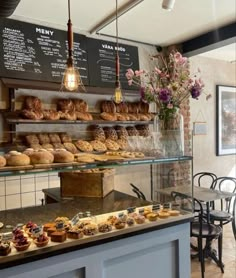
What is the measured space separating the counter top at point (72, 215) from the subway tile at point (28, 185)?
114cm

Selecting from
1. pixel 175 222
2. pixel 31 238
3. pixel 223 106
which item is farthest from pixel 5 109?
pixel 223 106

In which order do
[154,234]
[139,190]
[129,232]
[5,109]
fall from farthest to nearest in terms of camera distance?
[5,109] < [139,190] < [154,234] < [129,232]

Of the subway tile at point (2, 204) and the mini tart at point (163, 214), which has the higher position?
the mini tart at point (163, 214)

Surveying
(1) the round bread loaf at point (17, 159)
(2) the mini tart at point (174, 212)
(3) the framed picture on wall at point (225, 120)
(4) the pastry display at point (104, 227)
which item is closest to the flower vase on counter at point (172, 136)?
(2) the mini tart at point (174, 212)

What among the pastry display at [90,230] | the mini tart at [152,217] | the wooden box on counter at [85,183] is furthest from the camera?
the wooden box on counter at [85,183]

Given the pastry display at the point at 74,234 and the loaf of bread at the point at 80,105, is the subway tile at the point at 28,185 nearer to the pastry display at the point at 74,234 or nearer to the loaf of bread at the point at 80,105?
the loaf of bread at the point at 80,105

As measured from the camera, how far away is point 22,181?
302 centimetres

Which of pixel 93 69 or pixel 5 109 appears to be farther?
pixel 93 69

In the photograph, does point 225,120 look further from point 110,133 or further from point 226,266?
point 226,266

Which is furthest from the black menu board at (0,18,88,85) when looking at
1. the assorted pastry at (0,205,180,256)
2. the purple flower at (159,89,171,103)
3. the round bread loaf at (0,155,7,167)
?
the assorted pastry at (0,205,180,256)

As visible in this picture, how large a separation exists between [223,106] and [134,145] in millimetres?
3211

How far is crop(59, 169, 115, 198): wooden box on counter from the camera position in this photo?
2035mm

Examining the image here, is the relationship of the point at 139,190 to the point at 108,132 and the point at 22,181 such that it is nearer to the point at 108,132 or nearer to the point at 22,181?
the point at 108,132

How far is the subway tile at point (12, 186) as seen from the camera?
2.94 metres
